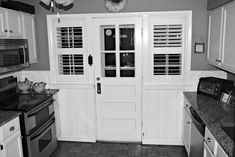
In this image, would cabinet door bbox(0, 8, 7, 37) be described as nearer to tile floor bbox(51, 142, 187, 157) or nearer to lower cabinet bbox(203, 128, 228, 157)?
tile floor bbox(51, 142, 187, 157)

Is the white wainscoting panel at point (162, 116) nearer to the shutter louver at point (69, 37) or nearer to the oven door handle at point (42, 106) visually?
the shutter louver at point (69, 37)

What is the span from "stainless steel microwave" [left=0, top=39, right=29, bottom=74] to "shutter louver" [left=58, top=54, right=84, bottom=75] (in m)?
0.67

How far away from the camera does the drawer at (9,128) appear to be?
2154 mm

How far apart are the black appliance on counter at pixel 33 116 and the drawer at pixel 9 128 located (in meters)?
0.11

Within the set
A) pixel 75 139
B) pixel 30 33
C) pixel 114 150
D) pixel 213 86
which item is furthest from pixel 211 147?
pixel 30 33

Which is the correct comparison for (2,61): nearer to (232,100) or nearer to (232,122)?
(232,122)

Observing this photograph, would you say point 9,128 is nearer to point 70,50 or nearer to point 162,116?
point 70,50

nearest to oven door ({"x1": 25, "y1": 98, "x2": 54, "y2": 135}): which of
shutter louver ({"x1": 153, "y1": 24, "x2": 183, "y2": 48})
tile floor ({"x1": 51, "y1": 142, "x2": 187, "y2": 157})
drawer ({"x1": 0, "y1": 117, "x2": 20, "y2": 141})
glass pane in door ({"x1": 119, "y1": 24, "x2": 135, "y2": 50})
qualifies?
drawer ({"x1": 0, "y1": 117, "x2": 20, "y2": 141})

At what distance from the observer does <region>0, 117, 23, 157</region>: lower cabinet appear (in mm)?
2160

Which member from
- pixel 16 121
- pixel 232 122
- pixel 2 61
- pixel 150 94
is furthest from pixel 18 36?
pixel 232 122

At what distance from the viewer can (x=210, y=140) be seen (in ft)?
6.60

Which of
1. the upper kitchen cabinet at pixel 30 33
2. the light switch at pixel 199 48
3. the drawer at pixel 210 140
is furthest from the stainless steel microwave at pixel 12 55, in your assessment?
the light switch at pixel 199 48

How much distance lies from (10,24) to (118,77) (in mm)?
1702

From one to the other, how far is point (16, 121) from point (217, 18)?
273 centimetres
